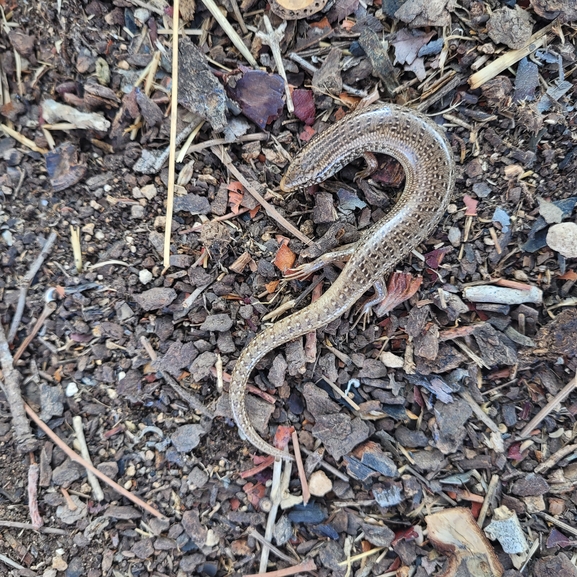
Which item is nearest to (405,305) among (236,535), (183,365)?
(183,365)

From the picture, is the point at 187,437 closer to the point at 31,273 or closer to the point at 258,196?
the point at 31,273

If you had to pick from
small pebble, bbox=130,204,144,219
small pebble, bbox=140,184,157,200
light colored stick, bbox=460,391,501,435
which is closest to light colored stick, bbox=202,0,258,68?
small pebble, bbox=140,184,157,200

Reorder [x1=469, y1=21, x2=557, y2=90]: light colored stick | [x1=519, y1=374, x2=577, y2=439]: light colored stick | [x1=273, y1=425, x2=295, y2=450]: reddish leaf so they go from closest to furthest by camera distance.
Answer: [x1=469, y1=21, x2=557, y2=90]: light colored stick → [x1=519, y1=374, x2=577, y2=439]: light colored stick → [x1=273, y1=425, x2=295, y2=450]: reddish leaf

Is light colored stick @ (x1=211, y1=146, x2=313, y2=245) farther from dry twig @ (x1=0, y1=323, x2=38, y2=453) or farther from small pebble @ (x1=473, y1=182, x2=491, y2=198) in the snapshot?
dry twig @ (x1=0, y1=323, x2=38, y2=453)

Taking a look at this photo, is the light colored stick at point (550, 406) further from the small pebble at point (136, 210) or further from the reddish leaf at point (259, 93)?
the small pebble at point (136, 210)

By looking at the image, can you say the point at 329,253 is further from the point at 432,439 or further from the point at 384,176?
the point at 432,439

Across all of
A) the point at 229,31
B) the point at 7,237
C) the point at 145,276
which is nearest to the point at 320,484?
the point at 145,276
